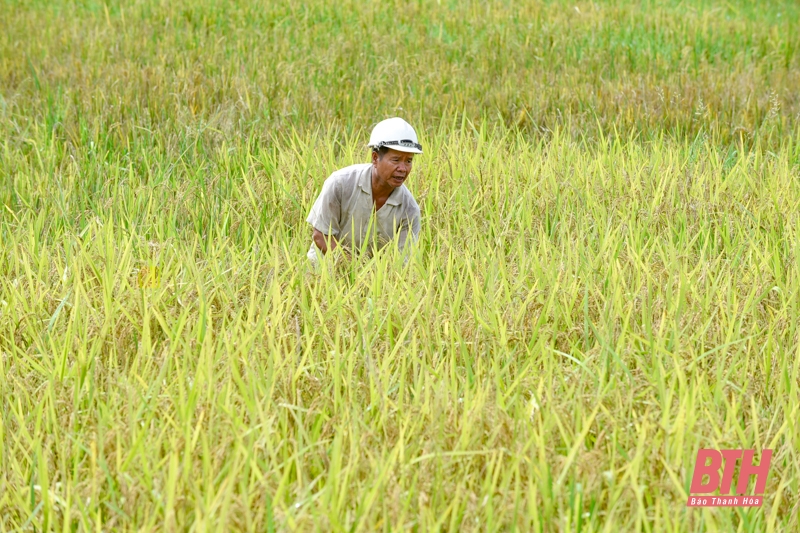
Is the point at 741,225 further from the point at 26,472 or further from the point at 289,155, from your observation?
the point at 26,472

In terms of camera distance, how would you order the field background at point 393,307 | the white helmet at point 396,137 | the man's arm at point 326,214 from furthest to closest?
the man's arm at point 326,214
the white helmet at point 396,137
the field background at point 393,307

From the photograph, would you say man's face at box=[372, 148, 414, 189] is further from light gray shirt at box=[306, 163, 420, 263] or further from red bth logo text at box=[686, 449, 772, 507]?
red bth logo text at box=[686, 449, 772, 507]

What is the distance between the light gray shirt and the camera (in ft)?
11.7

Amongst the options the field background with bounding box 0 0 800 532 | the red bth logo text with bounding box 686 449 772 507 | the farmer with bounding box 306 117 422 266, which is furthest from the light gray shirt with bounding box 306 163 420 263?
the red bth logo text with bounding box 686 449 772 507

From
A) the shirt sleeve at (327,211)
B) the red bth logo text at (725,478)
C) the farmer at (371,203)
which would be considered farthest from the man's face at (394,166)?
the red bth logo text at (725,478)

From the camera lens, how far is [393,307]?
2.63 m

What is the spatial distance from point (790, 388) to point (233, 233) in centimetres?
233


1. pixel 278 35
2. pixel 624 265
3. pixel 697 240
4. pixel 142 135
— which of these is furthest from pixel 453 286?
pixel 278 35

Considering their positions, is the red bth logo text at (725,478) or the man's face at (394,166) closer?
the red bth logo text at (725,478)

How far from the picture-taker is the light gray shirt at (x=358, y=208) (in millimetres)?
3576

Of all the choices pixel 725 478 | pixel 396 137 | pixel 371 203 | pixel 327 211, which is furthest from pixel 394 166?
pixel 725 478

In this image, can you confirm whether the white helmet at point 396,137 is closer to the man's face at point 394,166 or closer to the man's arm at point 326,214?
the man's face at point 394,166

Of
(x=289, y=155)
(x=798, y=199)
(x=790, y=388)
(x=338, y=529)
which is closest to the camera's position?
Result: (x=338, y=529)

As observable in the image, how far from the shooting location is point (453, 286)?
2.90 m
